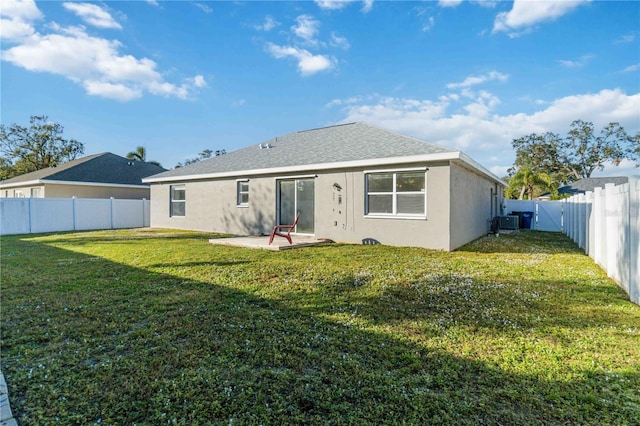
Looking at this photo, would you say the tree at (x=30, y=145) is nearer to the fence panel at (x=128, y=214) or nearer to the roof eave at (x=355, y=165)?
the fence panel at (x=128, y=214)

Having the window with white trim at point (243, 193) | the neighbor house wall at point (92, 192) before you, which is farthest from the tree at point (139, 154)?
the window with white trim at point (243, 193)

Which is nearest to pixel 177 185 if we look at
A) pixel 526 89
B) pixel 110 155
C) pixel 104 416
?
pixel 110 155

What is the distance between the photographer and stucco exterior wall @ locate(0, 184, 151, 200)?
19.0 m

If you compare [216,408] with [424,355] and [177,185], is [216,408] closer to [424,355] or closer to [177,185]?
[424,355]

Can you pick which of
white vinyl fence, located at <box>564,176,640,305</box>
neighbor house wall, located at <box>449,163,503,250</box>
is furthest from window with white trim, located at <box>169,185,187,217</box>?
white vinyl fence, located at <box>564,176,640,305</box>

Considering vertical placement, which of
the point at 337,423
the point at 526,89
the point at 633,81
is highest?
the point at 633,81

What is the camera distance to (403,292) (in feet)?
16.8

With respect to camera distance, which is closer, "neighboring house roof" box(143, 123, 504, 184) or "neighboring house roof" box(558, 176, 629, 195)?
"neighboring house roof" box(143, 123, 504, 184)

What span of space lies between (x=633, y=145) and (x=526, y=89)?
111ft

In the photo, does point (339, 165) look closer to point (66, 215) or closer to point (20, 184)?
point (66, 215)

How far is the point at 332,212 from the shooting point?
35.9 ft

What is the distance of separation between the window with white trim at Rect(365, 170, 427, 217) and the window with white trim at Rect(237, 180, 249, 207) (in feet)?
18.0

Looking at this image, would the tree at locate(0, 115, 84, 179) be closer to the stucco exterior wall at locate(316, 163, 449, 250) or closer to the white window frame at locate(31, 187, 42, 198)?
the white window frame at locate(31, 187, 42, 198)

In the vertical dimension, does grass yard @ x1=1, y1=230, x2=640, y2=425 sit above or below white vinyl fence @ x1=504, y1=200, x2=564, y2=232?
below
